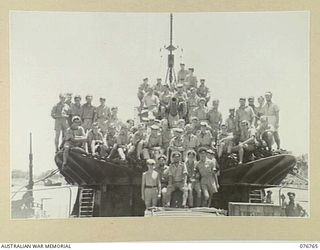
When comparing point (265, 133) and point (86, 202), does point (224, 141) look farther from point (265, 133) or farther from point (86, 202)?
point (86, 202)

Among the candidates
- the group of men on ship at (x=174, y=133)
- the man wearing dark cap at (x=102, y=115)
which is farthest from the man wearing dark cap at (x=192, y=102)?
the man wearing dark cap at (x=102, y=115)

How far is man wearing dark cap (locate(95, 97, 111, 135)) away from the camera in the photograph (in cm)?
64

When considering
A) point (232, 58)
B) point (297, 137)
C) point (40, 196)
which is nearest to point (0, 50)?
point (40, 196)

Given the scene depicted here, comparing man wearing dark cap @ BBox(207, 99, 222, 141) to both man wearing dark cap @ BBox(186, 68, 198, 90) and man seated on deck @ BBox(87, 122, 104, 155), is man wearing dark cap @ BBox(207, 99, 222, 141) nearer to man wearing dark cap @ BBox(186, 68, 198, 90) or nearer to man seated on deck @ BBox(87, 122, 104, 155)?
man wearing dark cap @ BBox(186, 68, 198, 90)

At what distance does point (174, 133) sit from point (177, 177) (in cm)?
6

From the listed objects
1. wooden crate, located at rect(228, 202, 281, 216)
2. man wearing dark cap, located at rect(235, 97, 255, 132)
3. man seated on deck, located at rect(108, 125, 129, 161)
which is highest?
man wearing dark cap, located at rect(235, 97, 255, 132)

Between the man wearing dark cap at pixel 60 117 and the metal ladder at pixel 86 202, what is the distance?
7cm

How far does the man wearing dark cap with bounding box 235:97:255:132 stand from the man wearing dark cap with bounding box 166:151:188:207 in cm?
9

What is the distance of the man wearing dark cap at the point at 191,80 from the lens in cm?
64

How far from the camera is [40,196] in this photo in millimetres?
633

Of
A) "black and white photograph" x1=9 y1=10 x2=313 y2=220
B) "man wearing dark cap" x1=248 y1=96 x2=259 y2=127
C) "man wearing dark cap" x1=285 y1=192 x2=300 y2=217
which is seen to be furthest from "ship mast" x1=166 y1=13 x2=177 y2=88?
"man wearing dark cap" x1=285 y1=192 x2=300 y2=217

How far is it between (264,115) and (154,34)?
179 millimetres

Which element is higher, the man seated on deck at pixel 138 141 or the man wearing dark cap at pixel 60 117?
the man wearing dark cap at pixel 60 117

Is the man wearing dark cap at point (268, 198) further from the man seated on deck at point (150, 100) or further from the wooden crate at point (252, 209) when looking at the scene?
the man seated on deck at point (150, 100)
